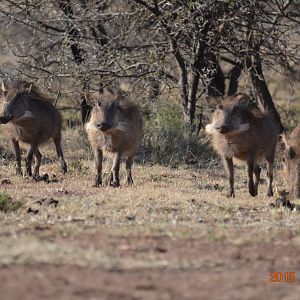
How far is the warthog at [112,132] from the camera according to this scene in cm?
928

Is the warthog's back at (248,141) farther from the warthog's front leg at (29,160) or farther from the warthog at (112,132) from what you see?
the warthog's front leg at (29,160)

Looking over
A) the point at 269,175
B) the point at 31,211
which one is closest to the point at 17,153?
the point at 269,175

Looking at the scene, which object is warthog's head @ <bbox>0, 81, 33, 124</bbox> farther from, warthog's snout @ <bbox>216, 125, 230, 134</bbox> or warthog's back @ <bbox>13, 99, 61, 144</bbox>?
warthog's snout @ <bbox>216, 125, 230, 134</bbox>

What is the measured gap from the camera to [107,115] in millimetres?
9328

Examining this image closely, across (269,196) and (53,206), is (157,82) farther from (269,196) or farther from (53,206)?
(53,206)

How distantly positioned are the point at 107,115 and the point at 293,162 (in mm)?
2243

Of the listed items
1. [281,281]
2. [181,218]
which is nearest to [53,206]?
[181,218]

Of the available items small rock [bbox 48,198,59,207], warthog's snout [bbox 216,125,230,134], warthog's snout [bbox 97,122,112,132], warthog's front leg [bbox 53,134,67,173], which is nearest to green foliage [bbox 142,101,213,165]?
warthog's front leg [bbox 53,134,67,173]

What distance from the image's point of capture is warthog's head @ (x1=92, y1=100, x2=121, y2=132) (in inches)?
363

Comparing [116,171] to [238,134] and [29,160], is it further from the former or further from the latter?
[238,134]

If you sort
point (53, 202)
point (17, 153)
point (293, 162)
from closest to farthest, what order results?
point (53, 202)
point (293, 162)
point (17, 153)

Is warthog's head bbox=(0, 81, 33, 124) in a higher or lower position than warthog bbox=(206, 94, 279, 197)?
higher

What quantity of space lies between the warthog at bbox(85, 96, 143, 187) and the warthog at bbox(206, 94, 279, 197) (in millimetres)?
1130

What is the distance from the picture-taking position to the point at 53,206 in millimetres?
6977
